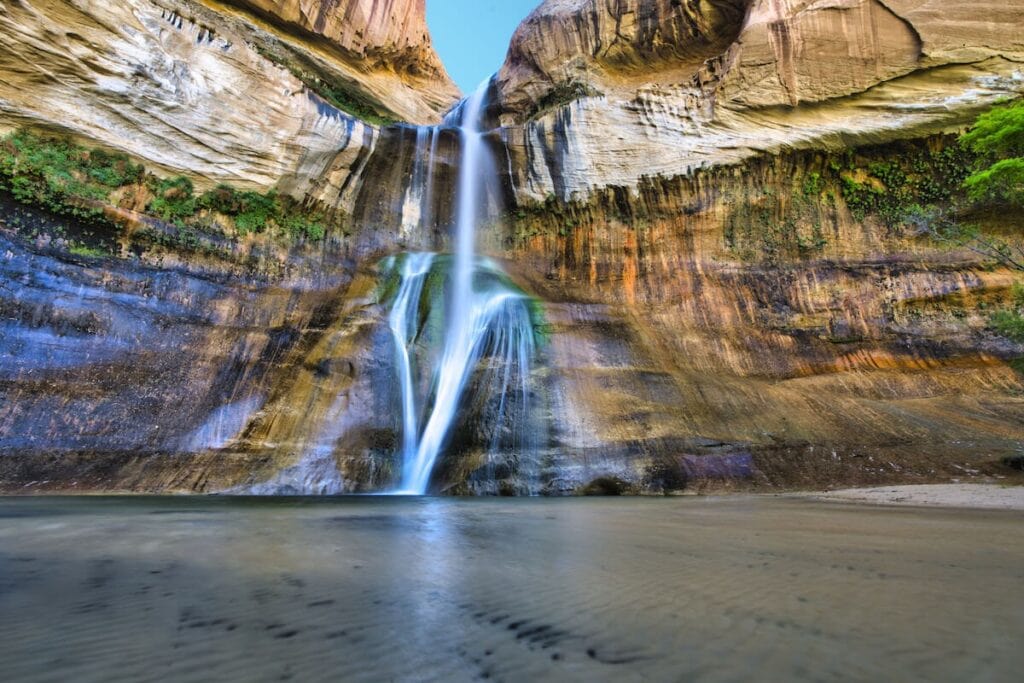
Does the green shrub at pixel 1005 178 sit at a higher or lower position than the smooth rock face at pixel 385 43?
lower

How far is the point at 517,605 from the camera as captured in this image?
196 cm

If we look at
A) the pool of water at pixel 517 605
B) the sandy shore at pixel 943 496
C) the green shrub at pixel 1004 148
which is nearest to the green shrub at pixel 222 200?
the pool of water at pixel 517 605

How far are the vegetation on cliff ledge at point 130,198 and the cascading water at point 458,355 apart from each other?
4.24m

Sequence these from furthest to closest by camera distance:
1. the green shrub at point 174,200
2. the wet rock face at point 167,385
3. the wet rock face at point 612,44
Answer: the wet rock face at point 612,44, the green shrub at point 174,200, the wet rock face at point 167,385

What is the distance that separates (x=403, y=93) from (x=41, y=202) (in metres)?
14.8

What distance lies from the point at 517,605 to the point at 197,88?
1679cm

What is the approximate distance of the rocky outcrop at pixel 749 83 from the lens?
46.7ft

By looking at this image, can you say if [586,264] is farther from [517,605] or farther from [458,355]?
[517,605]

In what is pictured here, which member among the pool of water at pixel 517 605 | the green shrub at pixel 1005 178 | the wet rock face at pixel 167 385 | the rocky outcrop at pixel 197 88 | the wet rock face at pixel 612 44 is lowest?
the pool of water at pixel 517 605

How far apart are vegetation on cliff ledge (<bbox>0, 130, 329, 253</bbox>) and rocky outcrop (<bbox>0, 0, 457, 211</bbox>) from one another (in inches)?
15.2

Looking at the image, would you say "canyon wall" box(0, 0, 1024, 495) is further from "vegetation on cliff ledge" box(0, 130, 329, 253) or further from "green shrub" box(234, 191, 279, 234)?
"green shrub" box(234, 191, 279, 234)

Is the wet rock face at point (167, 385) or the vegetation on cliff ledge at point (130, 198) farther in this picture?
the vegetation on cliff ledge at point (130, 198)

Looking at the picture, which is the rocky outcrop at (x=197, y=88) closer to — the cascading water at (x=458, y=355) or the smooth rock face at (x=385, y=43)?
the smooth rock face at (x=385, y=43)

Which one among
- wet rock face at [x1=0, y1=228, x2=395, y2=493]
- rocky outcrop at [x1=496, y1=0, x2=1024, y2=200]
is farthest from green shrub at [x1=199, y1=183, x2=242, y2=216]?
rocky outcrop at [x1=496, y1=0, x2=1024, y2=200]
